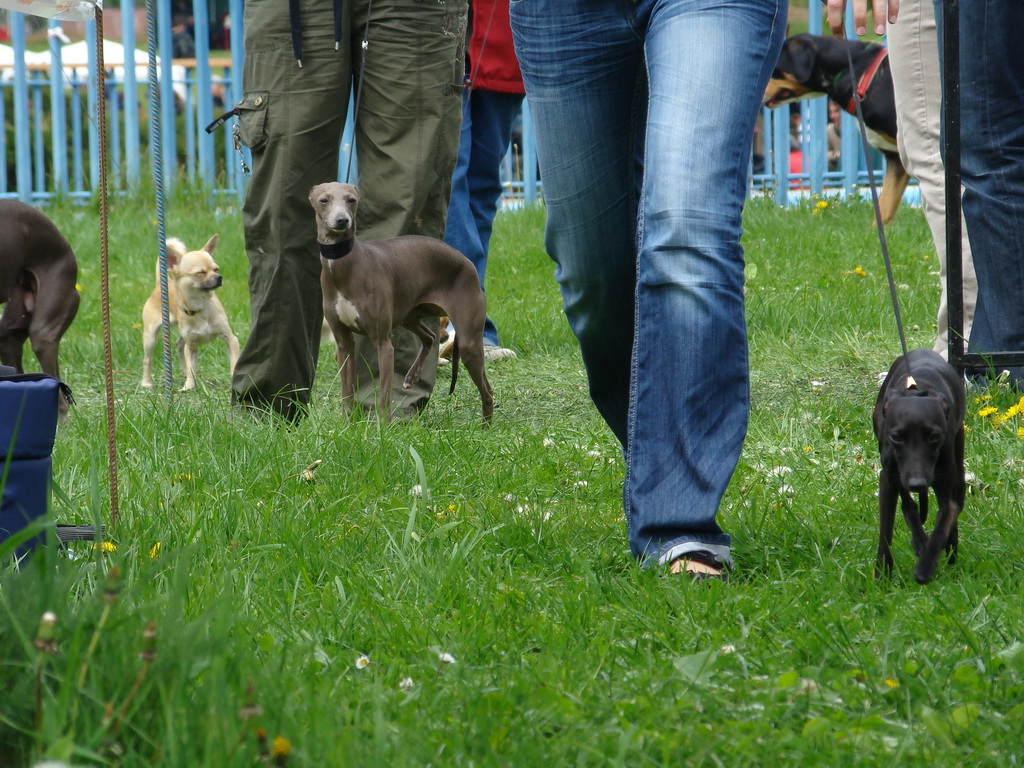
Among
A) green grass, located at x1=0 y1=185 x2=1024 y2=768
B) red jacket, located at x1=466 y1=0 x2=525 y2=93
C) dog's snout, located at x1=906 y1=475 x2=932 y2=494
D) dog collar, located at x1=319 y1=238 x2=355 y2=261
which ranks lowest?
green grass, located at x1=0 y1=185 x2=1024 y2=768

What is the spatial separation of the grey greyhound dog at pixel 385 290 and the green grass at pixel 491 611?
36cm

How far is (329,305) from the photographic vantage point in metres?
4.55

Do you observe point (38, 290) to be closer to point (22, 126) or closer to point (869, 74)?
point (869, 74)

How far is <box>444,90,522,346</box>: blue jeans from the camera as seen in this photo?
629 centimetres

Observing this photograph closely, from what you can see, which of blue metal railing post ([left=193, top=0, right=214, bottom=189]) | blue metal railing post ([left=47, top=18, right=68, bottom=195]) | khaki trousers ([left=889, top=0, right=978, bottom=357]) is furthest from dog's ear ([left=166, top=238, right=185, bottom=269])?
blue metal railing post ([left=47, top=18, right=68, bottom=195])

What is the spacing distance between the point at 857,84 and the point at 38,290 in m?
5.70

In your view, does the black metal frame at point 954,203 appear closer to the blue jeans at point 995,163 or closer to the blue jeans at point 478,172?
the blue jeans at point 995,163

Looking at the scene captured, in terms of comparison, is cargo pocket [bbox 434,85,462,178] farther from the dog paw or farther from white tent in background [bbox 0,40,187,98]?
white tent in background [bbox 0,40,187,98]

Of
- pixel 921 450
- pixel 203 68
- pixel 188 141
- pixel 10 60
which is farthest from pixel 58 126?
pixel 921 450

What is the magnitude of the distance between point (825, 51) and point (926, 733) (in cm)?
781

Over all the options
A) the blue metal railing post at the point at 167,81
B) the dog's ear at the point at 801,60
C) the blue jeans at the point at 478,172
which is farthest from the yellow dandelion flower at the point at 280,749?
the blue metal railing post at the point at 167,81

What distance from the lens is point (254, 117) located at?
447 cm

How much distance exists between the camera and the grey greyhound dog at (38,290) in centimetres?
420

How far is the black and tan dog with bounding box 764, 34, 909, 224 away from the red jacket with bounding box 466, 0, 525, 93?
7.04ft
